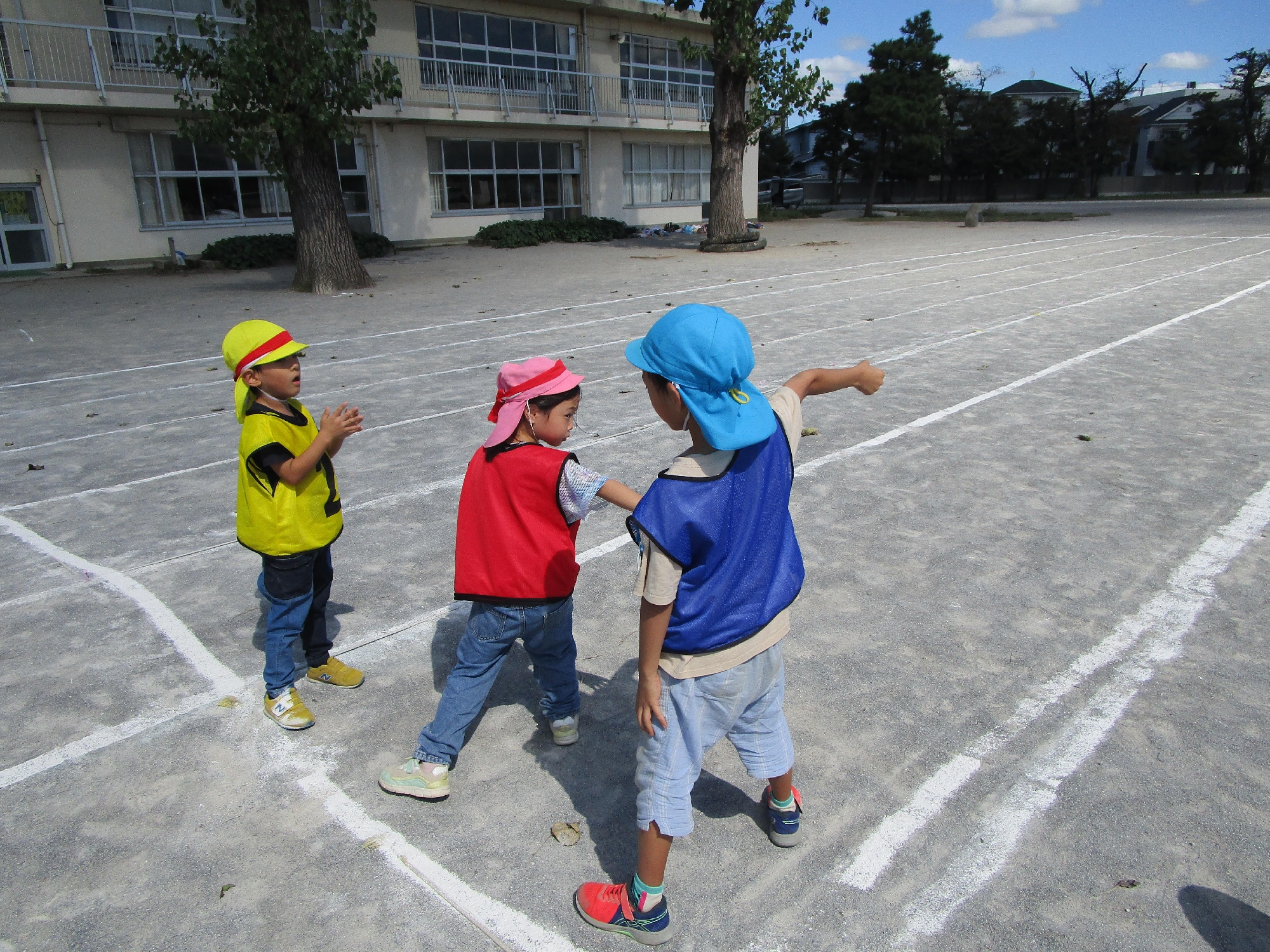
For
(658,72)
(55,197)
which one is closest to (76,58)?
(55,197)

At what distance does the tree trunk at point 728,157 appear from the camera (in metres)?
21.9

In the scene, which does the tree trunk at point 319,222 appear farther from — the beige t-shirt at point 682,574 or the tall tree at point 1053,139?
the tall tree at point 1053,139

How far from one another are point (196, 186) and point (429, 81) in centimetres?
749

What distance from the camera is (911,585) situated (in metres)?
4.25

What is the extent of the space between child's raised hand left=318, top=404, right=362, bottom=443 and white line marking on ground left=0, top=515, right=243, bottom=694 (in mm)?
1230

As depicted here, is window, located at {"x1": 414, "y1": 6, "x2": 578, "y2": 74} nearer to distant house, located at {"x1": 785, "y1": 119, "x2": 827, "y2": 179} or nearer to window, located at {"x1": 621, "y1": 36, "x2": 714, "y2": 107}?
window, located at {"x1": 621, "y1": 36, "x2": 714, "y2": 107}

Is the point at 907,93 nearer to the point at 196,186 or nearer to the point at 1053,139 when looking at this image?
the point at 1053,139

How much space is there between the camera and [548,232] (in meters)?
27.5

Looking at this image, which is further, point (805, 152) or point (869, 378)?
point (805, 152)

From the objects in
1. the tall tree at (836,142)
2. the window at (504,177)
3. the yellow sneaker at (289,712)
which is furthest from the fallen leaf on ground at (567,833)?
the tall tree at (836,142)

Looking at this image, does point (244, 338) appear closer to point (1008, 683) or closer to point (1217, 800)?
point (1008, 683)

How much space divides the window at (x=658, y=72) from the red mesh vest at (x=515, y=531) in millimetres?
31132

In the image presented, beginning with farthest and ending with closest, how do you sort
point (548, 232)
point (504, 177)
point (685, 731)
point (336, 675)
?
point (504, 177), point (548, 232), point (336, 675), point (685, 731)

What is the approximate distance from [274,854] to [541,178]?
29.5m
